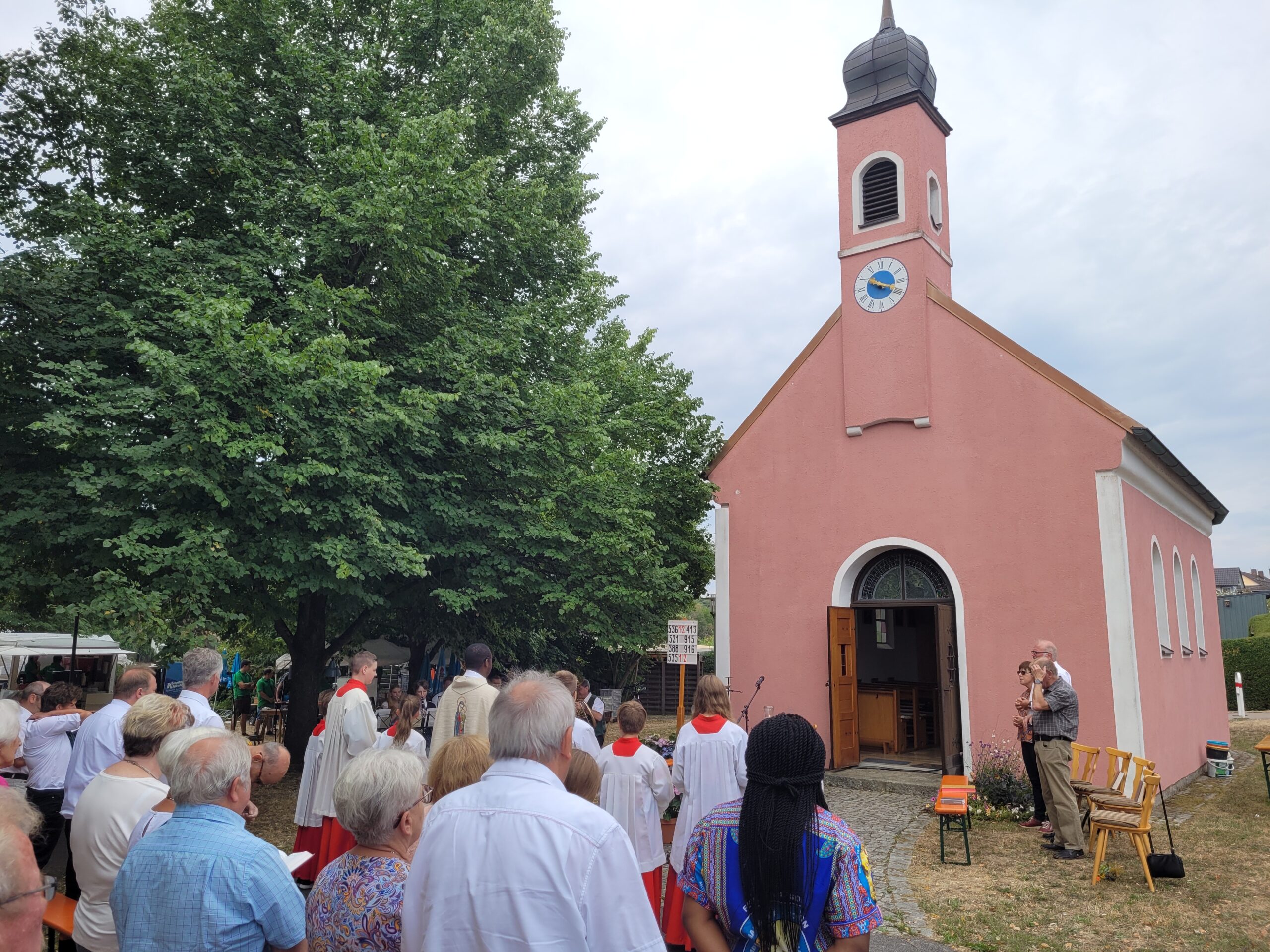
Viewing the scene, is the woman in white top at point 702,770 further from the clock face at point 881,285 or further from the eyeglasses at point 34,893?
the clock face at point 881,285

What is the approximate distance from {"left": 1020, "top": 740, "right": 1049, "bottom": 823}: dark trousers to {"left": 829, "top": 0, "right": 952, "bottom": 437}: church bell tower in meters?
4.79

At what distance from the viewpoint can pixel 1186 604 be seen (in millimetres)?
14602

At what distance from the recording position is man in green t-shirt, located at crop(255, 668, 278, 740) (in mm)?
17609

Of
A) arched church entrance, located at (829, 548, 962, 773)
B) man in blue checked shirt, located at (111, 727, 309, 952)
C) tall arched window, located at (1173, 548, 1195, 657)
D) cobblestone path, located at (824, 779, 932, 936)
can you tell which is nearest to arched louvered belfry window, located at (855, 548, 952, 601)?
arched church entrance, located at (829, 548, 962, 773)

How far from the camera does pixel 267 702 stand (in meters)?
18.9

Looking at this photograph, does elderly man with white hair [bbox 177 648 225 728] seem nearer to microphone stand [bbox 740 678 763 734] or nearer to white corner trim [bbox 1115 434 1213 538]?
microphone stand [bbox 740 678 763 734]

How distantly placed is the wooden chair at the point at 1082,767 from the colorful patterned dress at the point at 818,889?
684 centimetres

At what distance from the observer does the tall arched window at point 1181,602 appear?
13922 mm

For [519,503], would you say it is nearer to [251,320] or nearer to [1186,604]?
[251,320]

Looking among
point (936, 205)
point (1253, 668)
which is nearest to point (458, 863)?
point (936, 205)

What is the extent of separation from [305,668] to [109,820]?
10573 millimetres

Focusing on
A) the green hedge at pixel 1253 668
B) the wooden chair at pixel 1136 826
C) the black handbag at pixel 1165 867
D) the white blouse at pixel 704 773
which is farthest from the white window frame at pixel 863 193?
the green hedge at pixel 1253 668

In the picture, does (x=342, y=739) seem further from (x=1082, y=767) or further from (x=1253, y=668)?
(x=1253, y=668)

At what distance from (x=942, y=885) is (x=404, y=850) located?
618 centimetres
